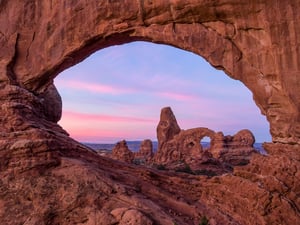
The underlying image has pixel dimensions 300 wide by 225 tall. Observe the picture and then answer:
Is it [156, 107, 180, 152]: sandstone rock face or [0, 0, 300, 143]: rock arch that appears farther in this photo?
[156, 107, 180, 152]: sandstone rock face

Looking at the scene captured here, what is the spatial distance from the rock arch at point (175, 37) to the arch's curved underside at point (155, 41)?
38mm

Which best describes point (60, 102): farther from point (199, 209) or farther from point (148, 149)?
point (148, 149)

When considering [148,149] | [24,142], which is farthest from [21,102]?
[148,149]

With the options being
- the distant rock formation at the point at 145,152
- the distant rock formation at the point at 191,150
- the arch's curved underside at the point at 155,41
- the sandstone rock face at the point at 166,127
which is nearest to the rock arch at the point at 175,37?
the arch's curved underside at the point at 155,41

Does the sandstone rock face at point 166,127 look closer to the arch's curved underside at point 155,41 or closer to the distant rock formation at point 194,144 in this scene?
the distant rock formation at point 194,144

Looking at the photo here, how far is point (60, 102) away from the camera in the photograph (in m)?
17.5

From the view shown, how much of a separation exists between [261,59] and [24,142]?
29.1ft

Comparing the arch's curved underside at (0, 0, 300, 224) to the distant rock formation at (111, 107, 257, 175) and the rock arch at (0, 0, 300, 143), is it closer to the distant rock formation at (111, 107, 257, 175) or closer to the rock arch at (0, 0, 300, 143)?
the rock arch at (0, 0, 300, 143)

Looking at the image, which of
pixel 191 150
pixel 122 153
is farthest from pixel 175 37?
pixel 191 150

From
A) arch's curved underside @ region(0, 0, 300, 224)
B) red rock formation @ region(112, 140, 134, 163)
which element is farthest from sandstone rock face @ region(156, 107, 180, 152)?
arch's curved underside @ region(0, 0, 300, 224)

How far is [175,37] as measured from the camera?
14.1 m

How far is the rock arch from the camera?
12.8 metres

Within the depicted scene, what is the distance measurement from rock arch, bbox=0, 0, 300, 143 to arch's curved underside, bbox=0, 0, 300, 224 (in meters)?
0.04

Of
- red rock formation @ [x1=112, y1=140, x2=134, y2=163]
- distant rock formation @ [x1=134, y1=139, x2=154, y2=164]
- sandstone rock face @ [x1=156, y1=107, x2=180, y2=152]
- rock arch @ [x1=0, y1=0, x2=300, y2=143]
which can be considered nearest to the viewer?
rock arch @ [x1=0, y1=0, x2=300, y2=143]
